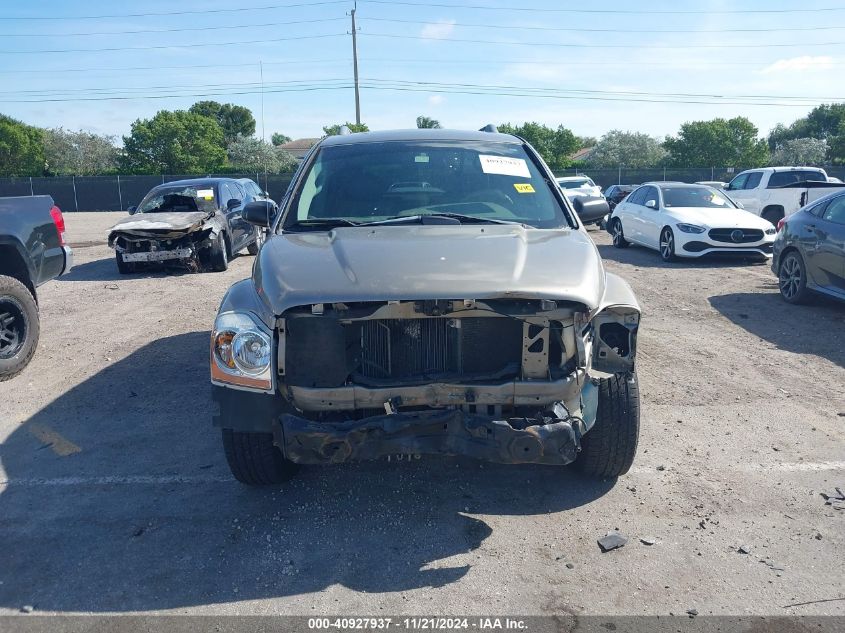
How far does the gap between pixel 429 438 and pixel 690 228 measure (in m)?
11.0

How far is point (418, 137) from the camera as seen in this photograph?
16.9 ft

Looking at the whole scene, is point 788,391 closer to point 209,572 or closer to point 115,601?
point 209,572

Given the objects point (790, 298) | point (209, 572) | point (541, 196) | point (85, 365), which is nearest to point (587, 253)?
point (541, 196)

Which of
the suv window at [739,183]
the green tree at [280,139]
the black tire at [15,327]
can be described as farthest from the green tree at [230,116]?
the black tire at [15,327]

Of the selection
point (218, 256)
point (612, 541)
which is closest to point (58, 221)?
point (218, 256)

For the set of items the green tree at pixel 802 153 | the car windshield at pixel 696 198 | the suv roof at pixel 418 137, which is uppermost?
the green tree at pixel 802 153

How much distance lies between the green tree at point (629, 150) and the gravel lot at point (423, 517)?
63.7 meters

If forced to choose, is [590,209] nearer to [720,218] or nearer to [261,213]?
[261,213]

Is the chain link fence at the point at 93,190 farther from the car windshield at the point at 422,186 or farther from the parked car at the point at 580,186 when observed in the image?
the car windshield at the point at 422,186

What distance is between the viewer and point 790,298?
9.02m

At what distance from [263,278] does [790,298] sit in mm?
7719

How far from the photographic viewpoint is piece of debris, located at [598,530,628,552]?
3406mm

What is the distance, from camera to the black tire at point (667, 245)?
13156 mm

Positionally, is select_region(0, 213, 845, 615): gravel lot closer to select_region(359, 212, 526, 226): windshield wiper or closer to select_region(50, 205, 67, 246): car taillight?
select_region(359, 212, 526, 226): windshield wiper
